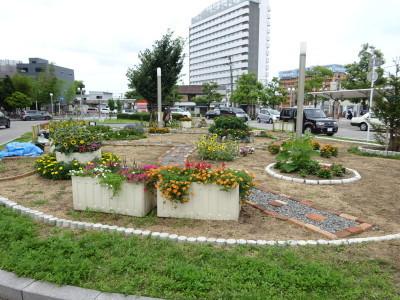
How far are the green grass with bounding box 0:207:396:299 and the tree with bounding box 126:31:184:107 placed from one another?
17797 mm

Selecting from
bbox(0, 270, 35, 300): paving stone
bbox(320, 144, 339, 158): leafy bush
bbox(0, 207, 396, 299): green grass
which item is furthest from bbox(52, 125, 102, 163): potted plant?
bbox(320, 144, 339, 158): leafy bush

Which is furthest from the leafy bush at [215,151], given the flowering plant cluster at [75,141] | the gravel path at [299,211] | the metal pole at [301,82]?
the gravel path at [299,211]

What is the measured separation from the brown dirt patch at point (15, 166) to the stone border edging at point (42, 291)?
4543mm

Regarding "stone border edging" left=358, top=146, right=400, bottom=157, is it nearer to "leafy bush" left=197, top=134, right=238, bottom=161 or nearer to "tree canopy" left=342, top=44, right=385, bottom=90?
"leafy bush" left=197, top=134, right=238, bottom=161

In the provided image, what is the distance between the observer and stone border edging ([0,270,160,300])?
2.54 meters

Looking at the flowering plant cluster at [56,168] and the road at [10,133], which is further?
the road at [10,133]

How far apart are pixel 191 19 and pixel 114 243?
5502 inches

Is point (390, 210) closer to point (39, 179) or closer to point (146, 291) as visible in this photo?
point (146, 291)

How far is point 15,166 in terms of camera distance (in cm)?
757

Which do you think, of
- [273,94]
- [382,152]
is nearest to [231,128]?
[382,152]

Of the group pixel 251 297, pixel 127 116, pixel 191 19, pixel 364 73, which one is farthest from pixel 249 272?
pixel 191 19

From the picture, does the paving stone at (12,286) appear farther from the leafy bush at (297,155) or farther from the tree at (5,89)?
the tree at (5,89)

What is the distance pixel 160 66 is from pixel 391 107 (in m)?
14.5

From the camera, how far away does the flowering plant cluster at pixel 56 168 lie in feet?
20.4
